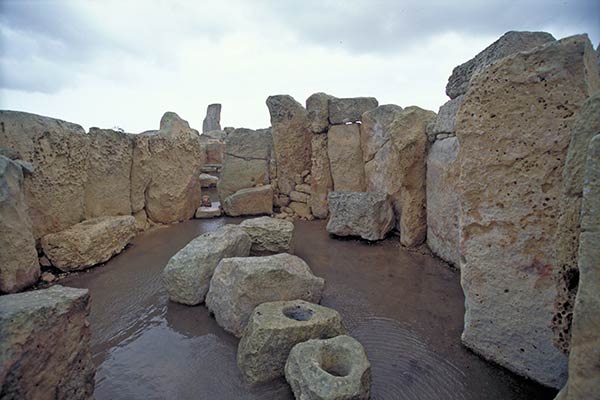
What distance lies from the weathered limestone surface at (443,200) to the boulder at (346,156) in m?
1.54

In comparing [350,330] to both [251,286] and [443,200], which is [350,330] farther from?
[443,200]

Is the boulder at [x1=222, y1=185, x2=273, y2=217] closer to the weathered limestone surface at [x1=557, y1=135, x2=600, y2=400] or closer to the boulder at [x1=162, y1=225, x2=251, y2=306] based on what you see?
the boulder at [x1=162, y1=225, x2=251, y2=306]

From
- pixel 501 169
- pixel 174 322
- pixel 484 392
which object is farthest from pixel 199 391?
pixel 501 169

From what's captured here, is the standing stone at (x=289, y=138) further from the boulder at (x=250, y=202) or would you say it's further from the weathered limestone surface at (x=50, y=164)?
the weathered limestone surface at (x=50, y=164)

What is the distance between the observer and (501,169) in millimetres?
1615

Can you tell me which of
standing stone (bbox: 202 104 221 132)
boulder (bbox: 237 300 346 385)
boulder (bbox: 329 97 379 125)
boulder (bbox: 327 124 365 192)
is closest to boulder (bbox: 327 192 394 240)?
boulder (bbox: 327 124 365 192)

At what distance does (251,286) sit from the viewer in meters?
2.03

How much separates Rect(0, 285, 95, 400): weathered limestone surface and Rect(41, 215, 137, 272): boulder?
75.5 inches

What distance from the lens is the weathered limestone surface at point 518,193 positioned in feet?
4.68

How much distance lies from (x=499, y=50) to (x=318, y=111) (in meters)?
2.88

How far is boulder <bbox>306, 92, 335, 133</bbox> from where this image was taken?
188 inches

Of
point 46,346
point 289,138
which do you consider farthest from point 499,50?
point 289,138

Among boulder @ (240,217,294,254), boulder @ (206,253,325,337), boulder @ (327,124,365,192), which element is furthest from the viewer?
boulder @ (327,124,365,192)

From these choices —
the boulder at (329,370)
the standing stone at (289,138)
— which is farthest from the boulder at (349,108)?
the boulder at (329,370)
